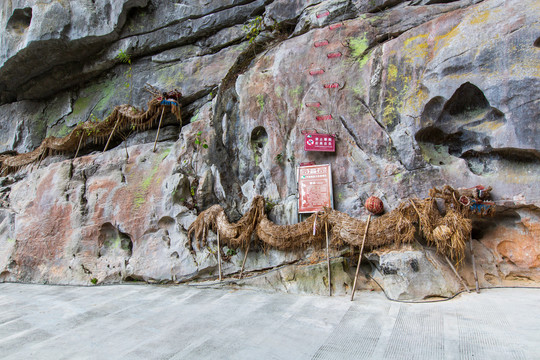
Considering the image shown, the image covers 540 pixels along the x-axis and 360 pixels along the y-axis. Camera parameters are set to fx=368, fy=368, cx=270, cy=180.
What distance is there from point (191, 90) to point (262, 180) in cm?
293

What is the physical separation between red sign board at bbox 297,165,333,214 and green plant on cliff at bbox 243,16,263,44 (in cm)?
339

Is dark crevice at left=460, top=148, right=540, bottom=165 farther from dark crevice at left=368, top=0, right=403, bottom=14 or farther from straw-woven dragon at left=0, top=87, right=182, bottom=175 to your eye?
straw-woven dragon at left=0, top=87, right=182, bottom=175

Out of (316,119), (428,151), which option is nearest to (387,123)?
(428,151)

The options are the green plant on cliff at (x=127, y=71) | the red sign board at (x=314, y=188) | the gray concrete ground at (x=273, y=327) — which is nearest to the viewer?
the gray concrete ground at (x=273, y=327)

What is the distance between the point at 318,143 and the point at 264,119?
52.2 inches

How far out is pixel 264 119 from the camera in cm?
670

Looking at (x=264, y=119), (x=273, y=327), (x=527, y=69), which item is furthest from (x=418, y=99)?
(x=273, y=327)

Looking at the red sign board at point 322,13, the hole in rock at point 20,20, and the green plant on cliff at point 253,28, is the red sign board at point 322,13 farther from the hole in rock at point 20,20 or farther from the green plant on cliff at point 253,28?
the hole in rock at point 20,20

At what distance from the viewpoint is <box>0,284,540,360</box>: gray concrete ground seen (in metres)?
3.13

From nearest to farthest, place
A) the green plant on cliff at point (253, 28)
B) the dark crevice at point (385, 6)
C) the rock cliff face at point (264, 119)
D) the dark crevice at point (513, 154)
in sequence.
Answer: the dark crevice at point (513, 154)
the rock cliff face at point (264, 119)
the dark crevice at point (385, 6)
the green plant on cliff at point (253, 28)

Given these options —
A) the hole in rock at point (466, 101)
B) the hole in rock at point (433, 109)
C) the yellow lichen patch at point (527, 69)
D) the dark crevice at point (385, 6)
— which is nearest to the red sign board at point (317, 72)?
the dark crevice at point (385, 6)

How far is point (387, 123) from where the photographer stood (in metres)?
5.70

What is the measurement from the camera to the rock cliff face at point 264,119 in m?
4.87

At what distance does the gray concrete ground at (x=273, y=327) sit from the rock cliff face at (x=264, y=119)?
665 millimetres
